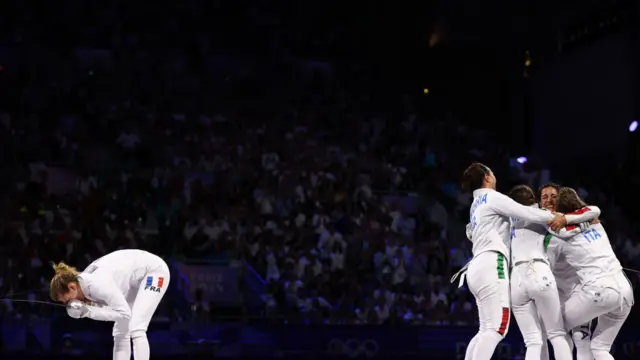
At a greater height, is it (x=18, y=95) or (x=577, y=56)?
(x=577, y=56)

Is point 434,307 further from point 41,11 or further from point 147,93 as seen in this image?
point 41,11

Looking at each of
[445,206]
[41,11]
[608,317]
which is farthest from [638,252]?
[41,11]

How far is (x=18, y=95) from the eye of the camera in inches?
566

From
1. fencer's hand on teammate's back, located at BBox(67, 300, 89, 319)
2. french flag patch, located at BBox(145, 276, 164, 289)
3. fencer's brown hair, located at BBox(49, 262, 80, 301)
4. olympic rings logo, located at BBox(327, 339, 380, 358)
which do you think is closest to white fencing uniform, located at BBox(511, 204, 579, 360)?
french flag patch, located at BBox(145, 276, 164, 289)

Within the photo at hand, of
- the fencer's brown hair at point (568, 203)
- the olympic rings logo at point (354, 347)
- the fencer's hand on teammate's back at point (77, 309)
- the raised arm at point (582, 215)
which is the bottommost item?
the olympic rings logo at point (354, 347)

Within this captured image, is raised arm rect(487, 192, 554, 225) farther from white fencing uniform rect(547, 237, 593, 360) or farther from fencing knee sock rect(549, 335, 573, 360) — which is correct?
fencing knee sock rect(549, 335, 573, 360)

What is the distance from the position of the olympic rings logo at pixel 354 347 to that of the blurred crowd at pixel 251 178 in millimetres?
467

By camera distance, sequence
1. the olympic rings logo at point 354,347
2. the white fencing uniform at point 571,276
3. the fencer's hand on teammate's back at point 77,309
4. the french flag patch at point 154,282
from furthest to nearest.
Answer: the olympic rings logo at point 354,347 → the french flag patch at point 154,282 → the white fencing uniform at point 571,276 → the fencer's hand on teammate's back at point 77,309

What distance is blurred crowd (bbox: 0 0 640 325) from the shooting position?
39.7 ft

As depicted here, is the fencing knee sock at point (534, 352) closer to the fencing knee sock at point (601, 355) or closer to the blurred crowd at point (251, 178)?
the fencing knee sock at point (601, 355)

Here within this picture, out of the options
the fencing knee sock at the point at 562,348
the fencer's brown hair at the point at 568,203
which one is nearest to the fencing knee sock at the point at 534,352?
the fencing knee sock at the point at 562,348

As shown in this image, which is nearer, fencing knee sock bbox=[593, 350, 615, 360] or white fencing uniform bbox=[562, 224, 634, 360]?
white fencing uniform bbox=[562, 224, 634, 360]

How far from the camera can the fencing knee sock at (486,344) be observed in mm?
6355

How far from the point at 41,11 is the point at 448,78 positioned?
27.9 ft
